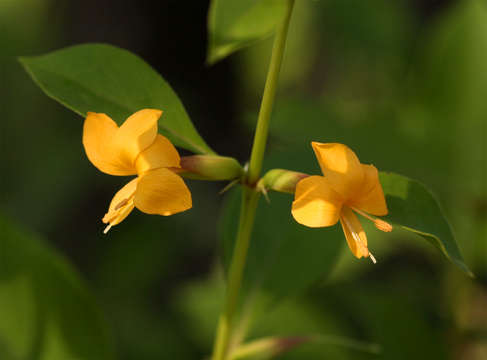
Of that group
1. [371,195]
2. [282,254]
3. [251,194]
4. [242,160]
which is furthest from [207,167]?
[242,160]

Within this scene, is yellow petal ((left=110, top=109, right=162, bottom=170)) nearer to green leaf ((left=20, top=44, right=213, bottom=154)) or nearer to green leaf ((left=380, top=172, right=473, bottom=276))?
green leaf ((left=20, top=44, right=213, bottom=154))

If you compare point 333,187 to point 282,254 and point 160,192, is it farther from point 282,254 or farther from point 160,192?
point 282,254

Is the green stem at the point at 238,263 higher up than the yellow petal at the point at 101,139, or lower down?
lower down

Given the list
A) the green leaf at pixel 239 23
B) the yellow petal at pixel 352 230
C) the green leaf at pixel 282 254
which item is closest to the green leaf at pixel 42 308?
the green leaf at pixel 282 254

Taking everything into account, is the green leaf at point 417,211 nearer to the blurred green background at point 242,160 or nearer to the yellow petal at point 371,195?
the yellow petal at point 371,195

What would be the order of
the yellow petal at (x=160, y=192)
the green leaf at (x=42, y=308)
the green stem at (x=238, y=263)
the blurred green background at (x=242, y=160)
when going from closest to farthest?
the yellow petal at (x=160, y=192) → the green stem at (x=238, y=263) → the green leaf at (x=42, y=308) → the blurred green background at (x=242, y=160)

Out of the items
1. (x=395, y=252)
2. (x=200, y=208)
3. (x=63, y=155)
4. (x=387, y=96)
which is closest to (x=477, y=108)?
(x=387, y=96)
